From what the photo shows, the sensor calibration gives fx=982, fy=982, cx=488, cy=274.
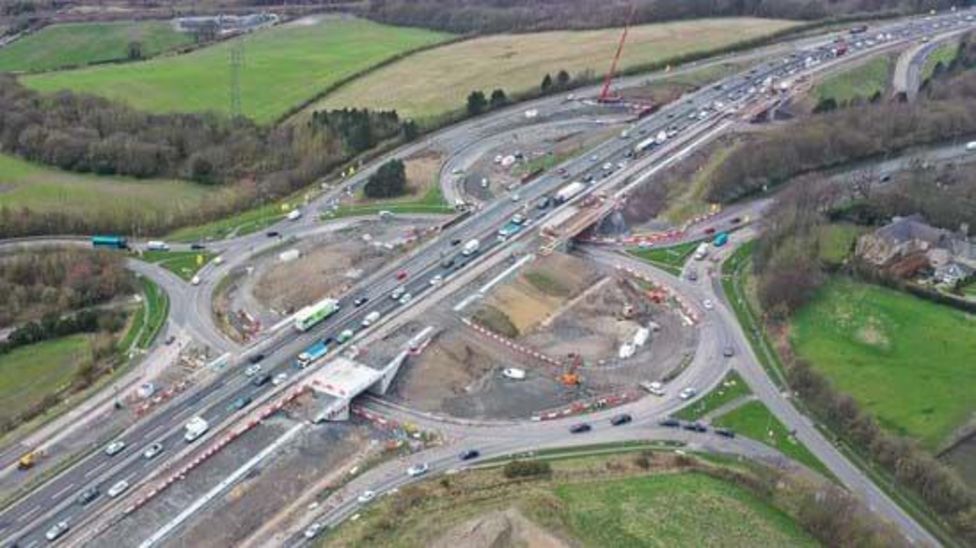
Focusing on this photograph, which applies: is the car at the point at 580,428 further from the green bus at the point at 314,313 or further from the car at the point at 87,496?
the car at the point at 87,496

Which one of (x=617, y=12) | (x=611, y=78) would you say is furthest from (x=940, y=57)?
(x=617, y=12)

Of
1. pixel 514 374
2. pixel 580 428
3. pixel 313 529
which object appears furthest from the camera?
pixel 514 374

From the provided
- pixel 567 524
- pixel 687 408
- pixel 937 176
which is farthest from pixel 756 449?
pixel 937 176

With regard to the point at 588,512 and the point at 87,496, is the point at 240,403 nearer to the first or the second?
the point at 87,496

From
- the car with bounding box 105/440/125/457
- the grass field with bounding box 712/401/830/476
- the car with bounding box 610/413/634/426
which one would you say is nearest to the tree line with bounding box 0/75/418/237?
the car with bounding box 105/440/125/457

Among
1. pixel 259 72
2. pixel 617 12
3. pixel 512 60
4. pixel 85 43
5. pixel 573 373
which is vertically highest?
pixel 617 12

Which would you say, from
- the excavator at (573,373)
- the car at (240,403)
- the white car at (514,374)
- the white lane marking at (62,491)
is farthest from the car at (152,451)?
the excavator at (573,373)

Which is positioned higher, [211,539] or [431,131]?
[431,131]

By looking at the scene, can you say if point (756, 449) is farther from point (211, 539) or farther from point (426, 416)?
point (211, 539)
